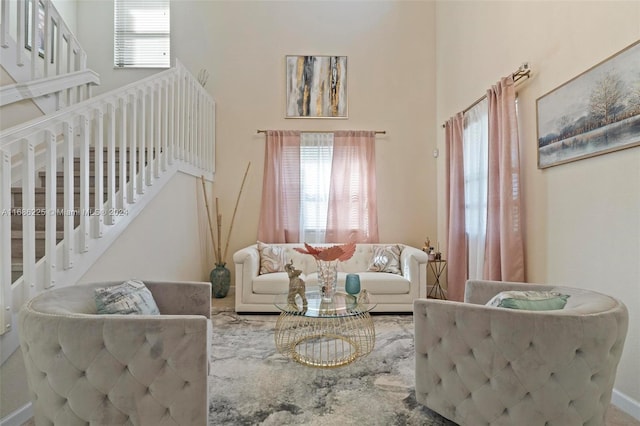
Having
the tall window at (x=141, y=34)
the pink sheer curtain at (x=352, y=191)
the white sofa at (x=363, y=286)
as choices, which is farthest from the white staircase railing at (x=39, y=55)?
the pink sheer curtain at (x=352, y=191)

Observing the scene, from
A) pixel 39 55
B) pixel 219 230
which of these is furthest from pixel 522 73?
pixel 39 55

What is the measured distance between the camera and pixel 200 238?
151 inches

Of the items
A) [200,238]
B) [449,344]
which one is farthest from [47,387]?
[200,238]

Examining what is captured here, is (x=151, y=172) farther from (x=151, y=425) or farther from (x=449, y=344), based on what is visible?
(x=449, y=344)

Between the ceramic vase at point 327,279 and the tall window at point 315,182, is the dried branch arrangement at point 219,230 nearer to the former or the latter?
the tall window at point 315,182

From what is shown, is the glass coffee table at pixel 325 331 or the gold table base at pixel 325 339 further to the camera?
the gold table base at pixel 325 339

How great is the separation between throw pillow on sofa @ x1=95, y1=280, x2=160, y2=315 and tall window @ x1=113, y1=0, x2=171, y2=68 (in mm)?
3750

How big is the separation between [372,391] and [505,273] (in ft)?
4.82

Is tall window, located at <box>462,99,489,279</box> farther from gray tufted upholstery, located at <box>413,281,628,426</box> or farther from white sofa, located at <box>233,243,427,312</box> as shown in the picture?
gray tufted upholstery, located at <box>413,281,628,426</box>

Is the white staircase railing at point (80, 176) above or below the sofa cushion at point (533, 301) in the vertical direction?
above

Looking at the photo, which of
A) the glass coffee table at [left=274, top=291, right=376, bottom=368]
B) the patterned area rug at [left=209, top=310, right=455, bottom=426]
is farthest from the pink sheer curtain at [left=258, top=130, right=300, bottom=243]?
the patterned area rug at [left=209, top=310, right=455, bottom=426]

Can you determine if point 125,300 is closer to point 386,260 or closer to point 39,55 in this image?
point 386,260

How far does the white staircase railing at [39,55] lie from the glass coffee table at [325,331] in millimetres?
2718

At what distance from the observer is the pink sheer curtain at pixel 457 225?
10.9ft
